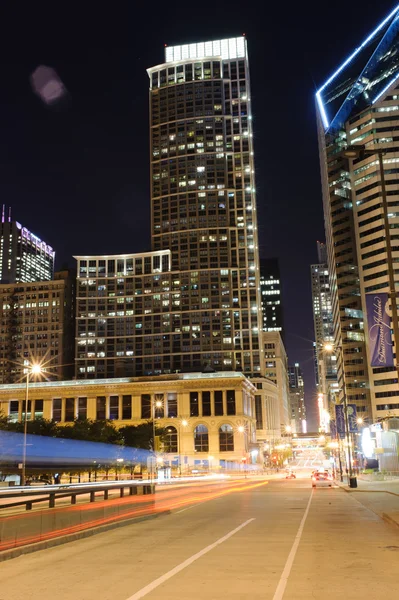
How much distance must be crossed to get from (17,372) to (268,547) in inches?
7490

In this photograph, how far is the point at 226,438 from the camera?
134 meters

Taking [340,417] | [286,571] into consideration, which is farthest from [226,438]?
[286,571]

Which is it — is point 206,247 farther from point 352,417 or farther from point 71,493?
point 71,493

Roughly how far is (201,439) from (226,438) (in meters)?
5.70

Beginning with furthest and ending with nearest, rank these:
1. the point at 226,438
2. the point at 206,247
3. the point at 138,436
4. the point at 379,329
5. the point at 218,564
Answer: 1. the point at 206,247
2. the point at 226,438
3. the point at 138,436
4. the point at 379,329
5. the point at 218,564

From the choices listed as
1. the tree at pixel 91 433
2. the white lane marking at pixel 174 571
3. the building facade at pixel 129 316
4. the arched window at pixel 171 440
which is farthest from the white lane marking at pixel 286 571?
the building facade at pixel 129 316

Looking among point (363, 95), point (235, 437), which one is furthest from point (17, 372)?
point (363, 95)

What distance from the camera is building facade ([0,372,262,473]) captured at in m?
133

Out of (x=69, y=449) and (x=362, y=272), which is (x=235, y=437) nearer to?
(x=69, y=449)

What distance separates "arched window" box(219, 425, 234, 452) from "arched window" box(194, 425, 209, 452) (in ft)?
10.5

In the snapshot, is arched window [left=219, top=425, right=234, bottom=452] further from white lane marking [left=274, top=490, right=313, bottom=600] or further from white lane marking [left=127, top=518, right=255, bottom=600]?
white lane marking [left=127, top=518, right=255, bottom=600]

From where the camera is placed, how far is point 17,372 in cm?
19512

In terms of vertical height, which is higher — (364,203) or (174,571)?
(364,203)

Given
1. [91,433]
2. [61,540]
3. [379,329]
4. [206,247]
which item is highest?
[206,247]
